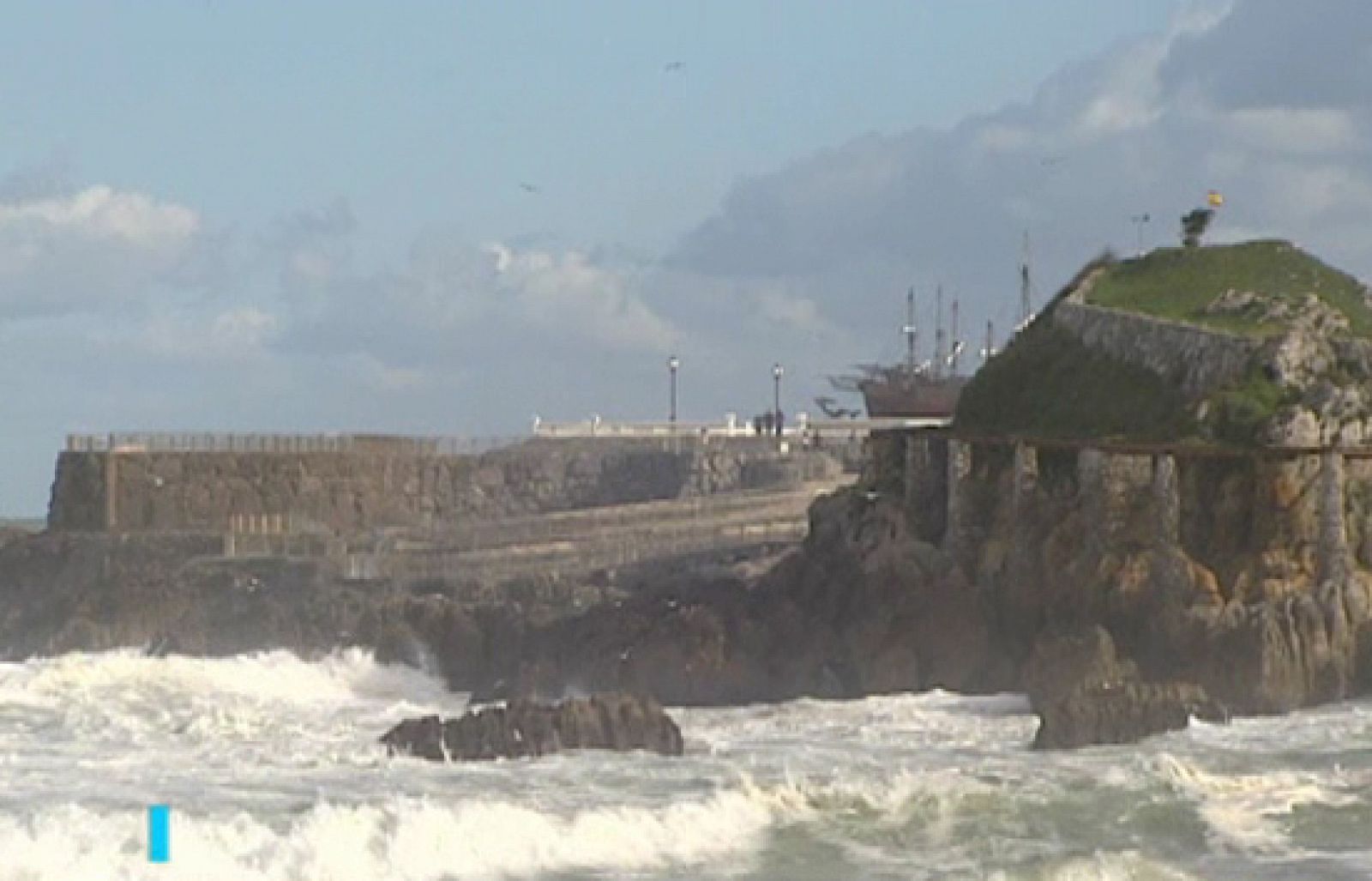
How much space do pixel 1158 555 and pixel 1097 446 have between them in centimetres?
268

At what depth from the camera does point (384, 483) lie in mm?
67062

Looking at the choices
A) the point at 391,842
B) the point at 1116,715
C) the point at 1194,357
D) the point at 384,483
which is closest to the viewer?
the point at 391,842

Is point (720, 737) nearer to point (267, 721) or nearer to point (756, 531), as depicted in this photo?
point (267, 721)

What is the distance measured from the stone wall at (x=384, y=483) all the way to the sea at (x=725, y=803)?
25.7 meters

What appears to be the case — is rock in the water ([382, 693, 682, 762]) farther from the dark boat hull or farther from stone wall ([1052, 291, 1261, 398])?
the dark boat hull

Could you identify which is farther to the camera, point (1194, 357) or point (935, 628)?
point (1194, 357)

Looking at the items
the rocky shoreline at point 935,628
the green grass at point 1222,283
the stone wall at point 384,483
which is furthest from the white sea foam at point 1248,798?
the stone wall at point 384,483

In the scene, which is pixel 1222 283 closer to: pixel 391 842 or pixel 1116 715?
pixel 1116 715

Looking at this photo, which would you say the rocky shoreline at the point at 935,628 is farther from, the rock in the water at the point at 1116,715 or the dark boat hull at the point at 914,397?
the dark boat hull at the point at 914,397

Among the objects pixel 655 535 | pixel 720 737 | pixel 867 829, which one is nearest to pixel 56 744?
pixel 720 737

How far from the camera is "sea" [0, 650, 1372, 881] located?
84.2 ft

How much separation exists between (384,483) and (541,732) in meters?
34.8

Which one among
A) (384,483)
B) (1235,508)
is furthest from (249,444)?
(1235,508)

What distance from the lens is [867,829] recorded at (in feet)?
91.4
